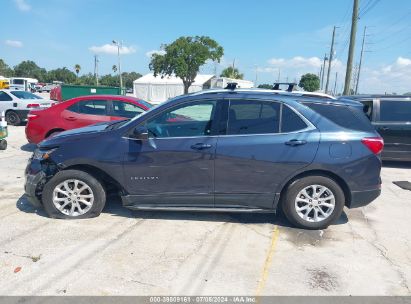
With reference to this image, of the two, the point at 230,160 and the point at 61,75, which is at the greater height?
the point at 61,75

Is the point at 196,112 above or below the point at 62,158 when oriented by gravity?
above

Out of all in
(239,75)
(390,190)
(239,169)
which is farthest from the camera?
(239,75)

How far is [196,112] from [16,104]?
39.0 feet

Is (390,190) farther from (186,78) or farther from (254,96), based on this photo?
(186,78)

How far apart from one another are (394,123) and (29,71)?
446 ft

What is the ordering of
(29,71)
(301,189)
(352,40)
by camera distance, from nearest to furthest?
(301,189)
(352,40)
(29,71)

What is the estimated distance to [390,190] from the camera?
6.30 metres

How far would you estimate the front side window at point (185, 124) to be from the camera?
168 inches

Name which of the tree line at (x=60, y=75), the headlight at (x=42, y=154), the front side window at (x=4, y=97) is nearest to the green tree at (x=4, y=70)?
the tree line at (x=60, y=75)

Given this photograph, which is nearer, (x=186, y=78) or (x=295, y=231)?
(x=295, y=231)

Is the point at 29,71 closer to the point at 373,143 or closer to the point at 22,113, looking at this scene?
the point at 22,113

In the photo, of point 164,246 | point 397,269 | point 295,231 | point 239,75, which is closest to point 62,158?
point 164,246

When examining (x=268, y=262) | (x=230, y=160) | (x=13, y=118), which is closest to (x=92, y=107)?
(x=230, y=160)

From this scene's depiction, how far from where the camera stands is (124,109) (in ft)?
25.8
